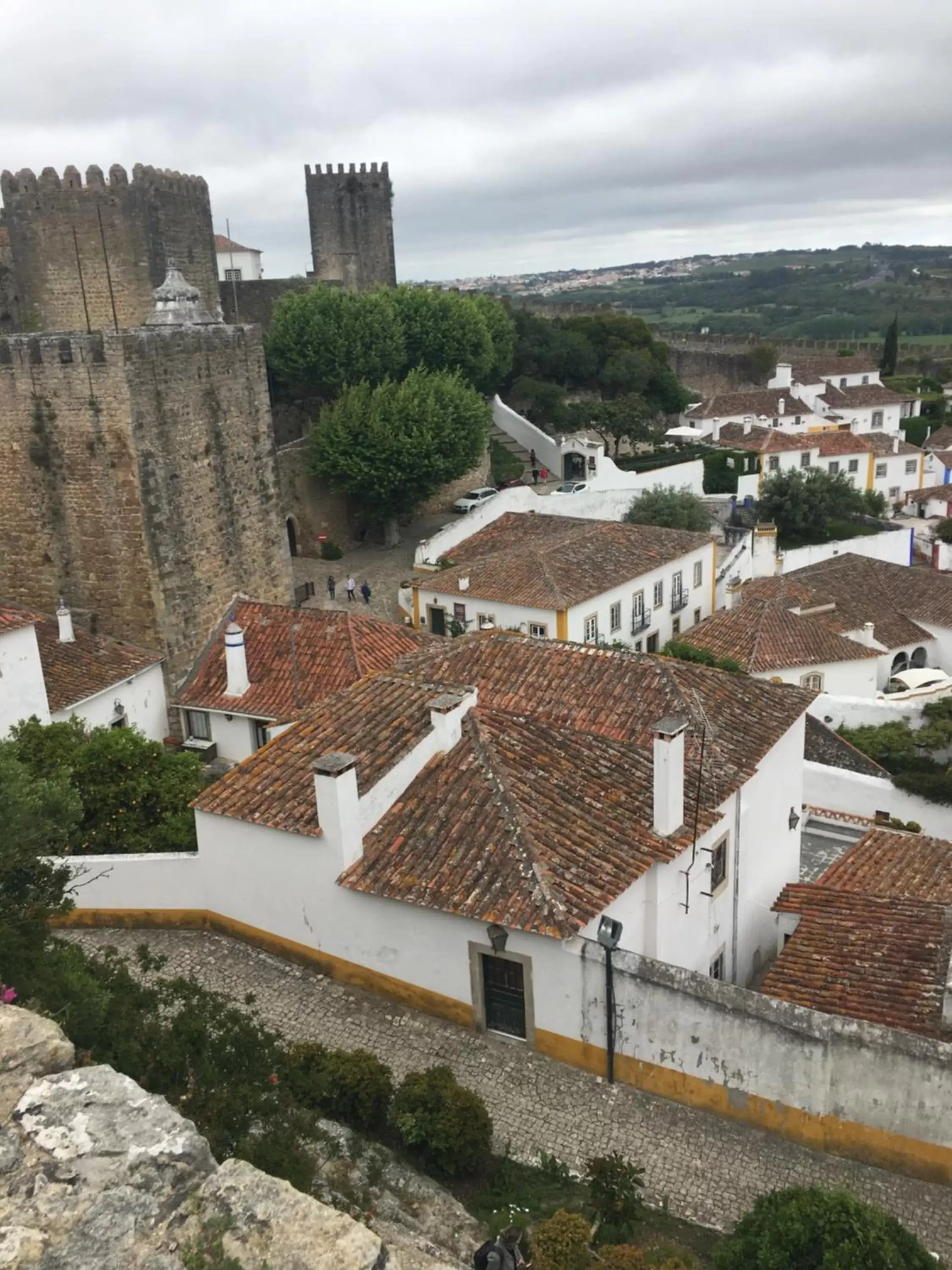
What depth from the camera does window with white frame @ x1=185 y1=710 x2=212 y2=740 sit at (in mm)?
19422

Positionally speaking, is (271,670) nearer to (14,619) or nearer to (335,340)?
(14,619)

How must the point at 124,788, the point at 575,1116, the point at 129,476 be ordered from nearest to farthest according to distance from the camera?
the point at 575,1116, the point at 124,788, the point at 129,476

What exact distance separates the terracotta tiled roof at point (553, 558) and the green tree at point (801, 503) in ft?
28.2

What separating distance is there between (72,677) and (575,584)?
40.7 feet

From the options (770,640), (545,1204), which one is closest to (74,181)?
(770,640)

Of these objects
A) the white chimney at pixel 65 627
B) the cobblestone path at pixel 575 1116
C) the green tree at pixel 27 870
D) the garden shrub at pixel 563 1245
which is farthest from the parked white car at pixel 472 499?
the garden shrub at pixel 563 1245

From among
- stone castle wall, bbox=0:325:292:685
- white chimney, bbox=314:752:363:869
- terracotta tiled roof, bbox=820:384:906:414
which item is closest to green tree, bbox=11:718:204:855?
white chimney, bbox=314:752:363:869

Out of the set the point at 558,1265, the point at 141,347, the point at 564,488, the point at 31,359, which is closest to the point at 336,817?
the point at 558,1265

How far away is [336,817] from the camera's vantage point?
404 inches

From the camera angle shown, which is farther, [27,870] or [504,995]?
[504,995]

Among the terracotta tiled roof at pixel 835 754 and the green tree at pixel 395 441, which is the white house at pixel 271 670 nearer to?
the terracotta tiled roof at pixel 835 754

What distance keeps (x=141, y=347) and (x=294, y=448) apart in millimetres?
14506

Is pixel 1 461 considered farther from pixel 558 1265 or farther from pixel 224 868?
pixel 558 1265

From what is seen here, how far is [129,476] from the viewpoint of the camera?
18.7m
